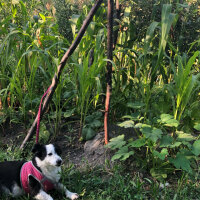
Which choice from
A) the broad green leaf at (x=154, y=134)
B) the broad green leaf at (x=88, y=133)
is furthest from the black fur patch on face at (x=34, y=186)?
the broad green leaf at (x=154, y=134)

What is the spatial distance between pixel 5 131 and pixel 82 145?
1.01m

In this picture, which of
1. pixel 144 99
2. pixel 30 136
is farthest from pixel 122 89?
pixel 30 136

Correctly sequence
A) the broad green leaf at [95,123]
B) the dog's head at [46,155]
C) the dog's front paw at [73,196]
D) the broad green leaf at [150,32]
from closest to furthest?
the dog's head at [46,155] → the dog's front paw at [73,196] → the broad green leaf at [150,32] → the broad green leaf at [95,123]

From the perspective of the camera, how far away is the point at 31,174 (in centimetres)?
225

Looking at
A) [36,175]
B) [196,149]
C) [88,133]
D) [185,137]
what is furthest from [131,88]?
[36,175]

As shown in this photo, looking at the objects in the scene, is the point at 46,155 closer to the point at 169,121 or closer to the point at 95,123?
the point at 95,123

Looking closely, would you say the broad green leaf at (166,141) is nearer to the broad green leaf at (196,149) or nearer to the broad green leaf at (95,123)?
the broad green leaf at (196,149)

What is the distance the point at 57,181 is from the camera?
2365 mm

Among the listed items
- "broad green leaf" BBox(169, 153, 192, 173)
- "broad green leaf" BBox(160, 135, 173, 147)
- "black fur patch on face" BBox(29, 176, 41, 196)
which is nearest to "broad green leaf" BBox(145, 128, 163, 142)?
"broad green leaf" BBox(160, 135, 173, 147)

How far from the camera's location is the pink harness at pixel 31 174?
2266 millimetres

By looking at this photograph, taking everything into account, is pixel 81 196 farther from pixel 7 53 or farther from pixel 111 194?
pixel 7 53

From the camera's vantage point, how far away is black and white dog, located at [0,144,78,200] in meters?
2.25

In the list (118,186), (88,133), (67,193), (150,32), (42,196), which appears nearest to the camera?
(42,196)

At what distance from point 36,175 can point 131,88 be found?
141 centimetres
